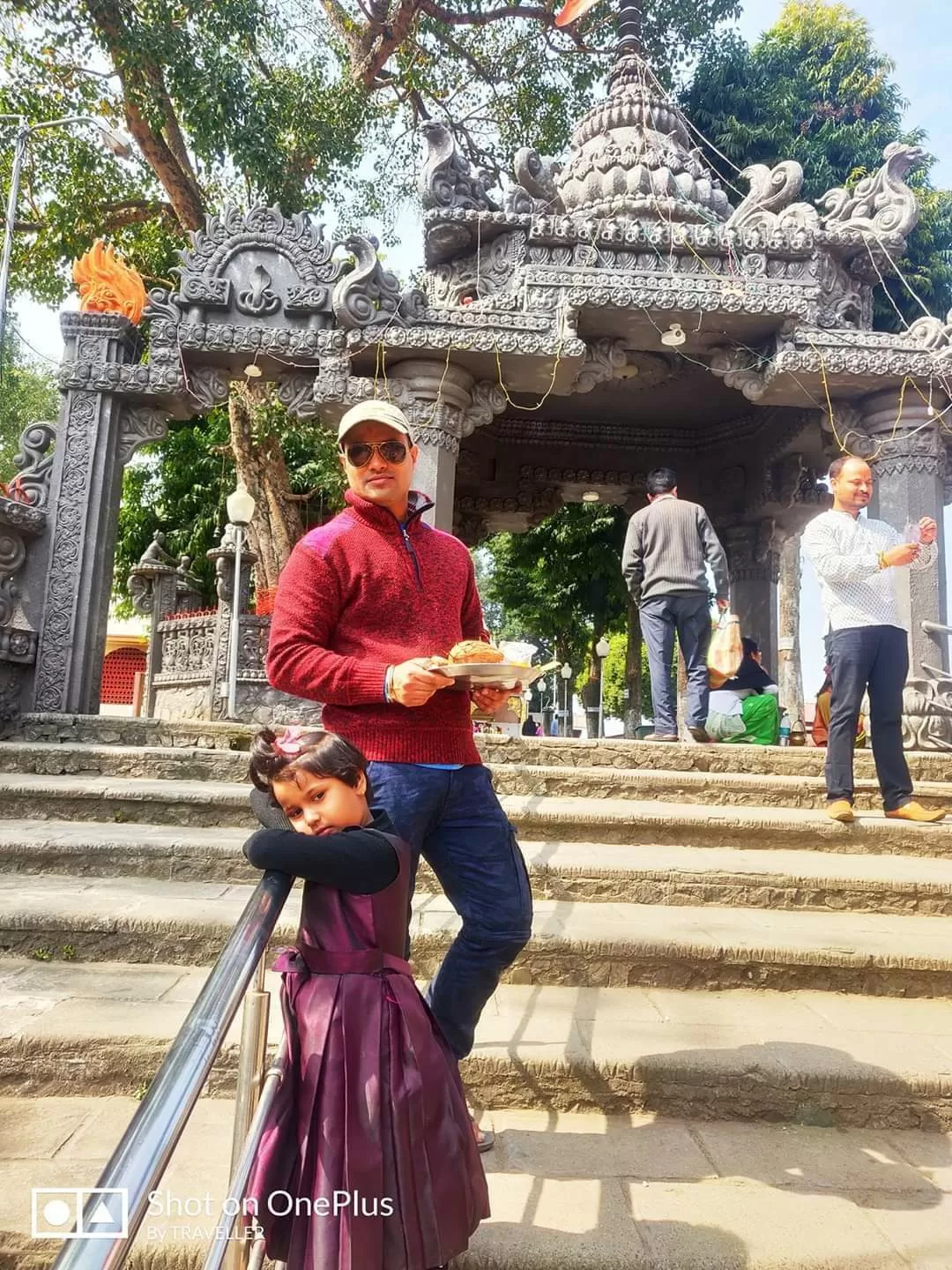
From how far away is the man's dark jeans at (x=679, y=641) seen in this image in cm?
655

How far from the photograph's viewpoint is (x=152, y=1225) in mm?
1982

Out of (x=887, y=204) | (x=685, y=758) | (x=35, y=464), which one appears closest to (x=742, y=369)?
(x=887, y=204)

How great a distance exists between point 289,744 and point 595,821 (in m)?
2.99

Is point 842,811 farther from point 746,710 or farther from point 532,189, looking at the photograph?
point 532,189

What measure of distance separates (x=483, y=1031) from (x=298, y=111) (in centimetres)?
1282

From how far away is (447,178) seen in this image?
800 cm

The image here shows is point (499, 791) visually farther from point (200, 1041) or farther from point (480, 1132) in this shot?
point (200, 1041)

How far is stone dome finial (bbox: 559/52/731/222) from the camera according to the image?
26.4 ft

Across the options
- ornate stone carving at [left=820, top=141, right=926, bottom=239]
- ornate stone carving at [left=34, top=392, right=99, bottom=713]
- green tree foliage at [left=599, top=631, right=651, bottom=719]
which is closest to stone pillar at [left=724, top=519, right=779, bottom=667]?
ornate stone carving at [left=820, top=141, right=926, bottom=239]

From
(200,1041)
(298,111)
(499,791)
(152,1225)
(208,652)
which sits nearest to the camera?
(200,1041)

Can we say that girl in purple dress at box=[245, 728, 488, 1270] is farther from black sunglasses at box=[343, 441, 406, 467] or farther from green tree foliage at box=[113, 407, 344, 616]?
green tree foliage at box=[113, 407, 344, 616]

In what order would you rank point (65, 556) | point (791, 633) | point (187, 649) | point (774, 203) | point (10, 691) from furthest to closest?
point (791, 633)
point (187, 649)
point (774, 203)
point (65, 556)
point (10, 691)

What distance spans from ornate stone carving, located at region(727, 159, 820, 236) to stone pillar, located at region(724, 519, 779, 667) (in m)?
3.67

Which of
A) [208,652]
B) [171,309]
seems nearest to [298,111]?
[171,309]
